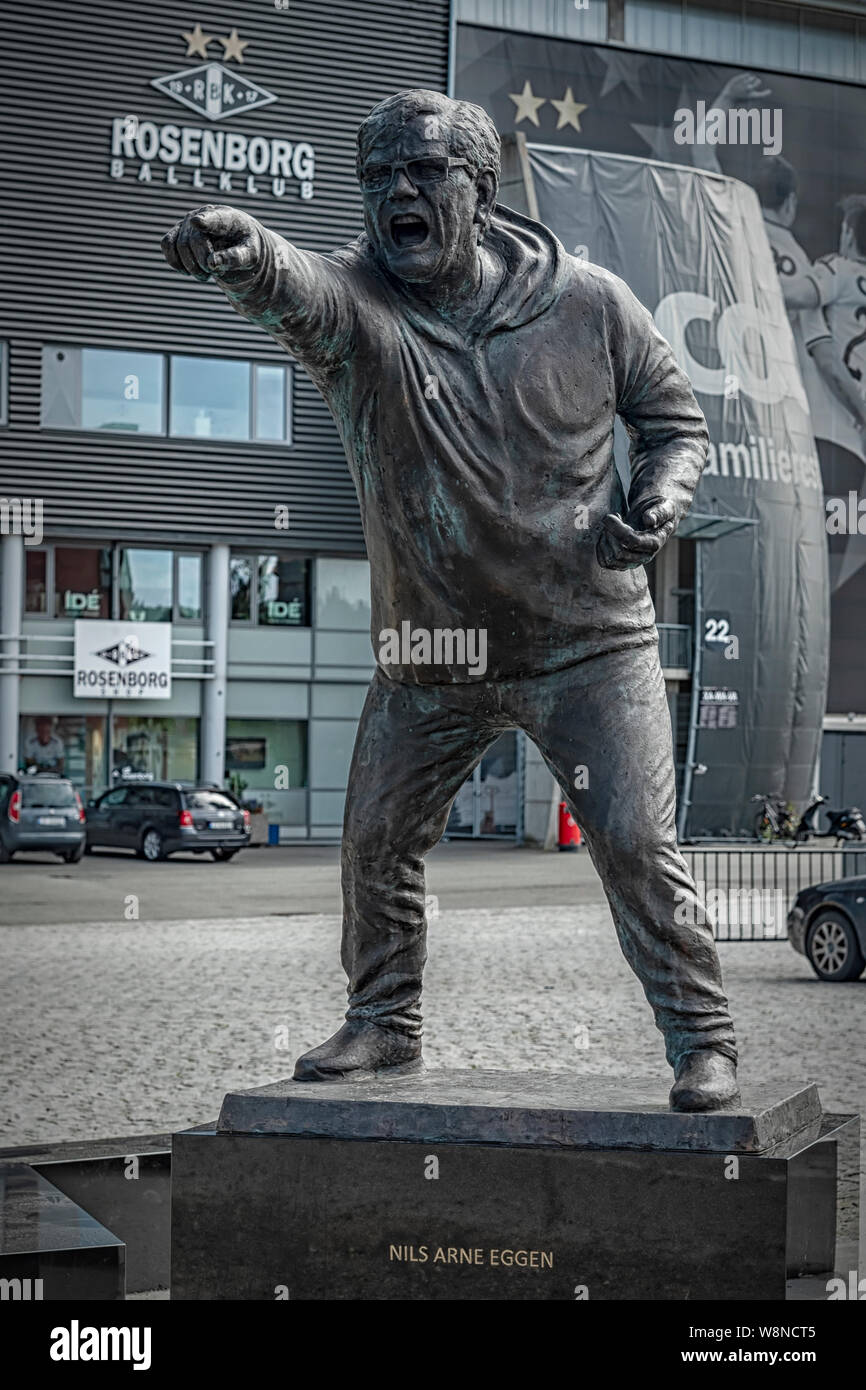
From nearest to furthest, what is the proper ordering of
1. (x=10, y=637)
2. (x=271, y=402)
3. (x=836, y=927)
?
(x=836, y=927) → (x=10, y=637) → (x=271, y=402)

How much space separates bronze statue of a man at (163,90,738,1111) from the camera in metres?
4.07

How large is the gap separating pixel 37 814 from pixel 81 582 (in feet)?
22.7

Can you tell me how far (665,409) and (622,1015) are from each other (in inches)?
310

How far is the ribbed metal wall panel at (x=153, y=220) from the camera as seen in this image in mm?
32531

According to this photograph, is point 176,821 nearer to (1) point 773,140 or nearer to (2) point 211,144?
(2) point 211,144

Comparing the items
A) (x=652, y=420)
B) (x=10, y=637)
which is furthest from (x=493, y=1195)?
(x=10, y=637)

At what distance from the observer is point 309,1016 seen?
11500 mm

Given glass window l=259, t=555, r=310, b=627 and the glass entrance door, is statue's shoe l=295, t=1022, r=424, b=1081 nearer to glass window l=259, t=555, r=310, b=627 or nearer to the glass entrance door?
the glass entrance door

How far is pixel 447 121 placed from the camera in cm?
403

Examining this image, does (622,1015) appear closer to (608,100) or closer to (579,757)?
(579,757)

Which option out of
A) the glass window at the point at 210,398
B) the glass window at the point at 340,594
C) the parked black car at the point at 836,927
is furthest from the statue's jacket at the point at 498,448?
the glass window at the point at 340,594

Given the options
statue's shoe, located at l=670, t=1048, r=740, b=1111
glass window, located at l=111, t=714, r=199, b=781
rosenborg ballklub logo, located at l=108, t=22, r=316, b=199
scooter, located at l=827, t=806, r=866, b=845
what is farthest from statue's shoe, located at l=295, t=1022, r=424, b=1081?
scooter, located at l=827, t=806, r=866, b=845

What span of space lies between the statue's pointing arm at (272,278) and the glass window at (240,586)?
3099 centimetres

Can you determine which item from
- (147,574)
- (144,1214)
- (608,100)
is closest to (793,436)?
(608,100)
